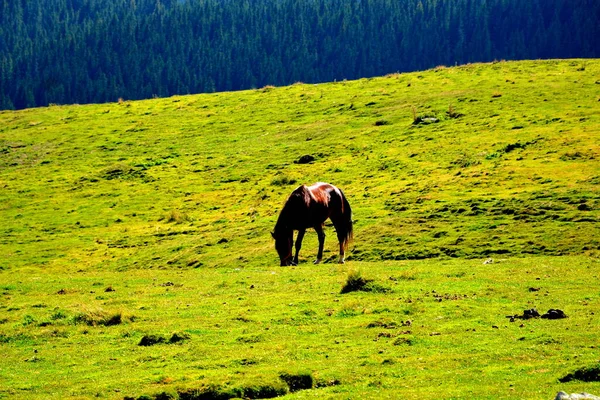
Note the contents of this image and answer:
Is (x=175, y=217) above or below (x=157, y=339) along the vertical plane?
below

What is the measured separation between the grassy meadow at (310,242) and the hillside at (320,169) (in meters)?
0.20

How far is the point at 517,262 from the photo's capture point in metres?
28.4

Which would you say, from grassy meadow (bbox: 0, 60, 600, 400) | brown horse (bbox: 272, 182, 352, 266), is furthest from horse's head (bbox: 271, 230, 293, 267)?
grassy meadow (bbox: 0, 60, 600, 400)

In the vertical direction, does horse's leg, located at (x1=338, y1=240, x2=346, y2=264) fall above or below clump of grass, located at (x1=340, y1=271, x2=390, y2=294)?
below

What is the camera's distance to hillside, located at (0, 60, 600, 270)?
36188mm

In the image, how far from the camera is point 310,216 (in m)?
32.3

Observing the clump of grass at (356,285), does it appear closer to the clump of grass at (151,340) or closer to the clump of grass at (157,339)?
the clump of grass at (157,339)

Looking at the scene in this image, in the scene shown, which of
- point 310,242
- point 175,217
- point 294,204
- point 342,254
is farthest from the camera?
point 175,217

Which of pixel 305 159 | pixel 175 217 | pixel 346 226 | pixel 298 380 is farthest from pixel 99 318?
pixel 305 159

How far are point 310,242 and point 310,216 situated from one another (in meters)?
5.71

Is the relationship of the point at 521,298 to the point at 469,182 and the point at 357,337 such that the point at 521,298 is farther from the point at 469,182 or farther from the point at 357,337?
the point at 469,182

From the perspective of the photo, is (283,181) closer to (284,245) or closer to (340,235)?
(340,235)

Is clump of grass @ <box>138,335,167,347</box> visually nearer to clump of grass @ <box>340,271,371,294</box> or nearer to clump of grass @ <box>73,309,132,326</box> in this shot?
clump of grass @ <box>73,309,132,326</box>

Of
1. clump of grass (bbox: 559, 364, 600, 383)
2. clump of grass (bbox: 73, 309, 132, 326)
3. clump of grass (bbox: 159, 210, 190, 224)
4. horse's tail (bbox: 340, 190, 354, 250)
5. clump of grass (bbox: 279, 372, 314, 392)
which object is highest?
clump of grass (bbox: 559, 364, 600, 383)
